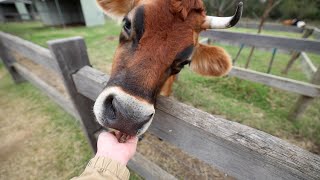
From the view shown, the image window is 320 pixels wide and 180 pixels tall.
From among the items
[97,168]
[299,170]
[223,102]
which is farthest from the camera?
[223,102]

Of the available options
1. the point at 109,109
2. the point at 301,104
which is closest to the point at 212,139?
the point at 109,109

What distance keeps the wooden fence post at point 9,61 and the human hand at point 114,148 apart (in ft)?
16.3

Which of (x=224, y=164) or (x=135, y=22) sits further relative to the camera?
(x=135, y=22)

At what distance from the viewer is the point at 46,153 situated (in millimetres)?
3088

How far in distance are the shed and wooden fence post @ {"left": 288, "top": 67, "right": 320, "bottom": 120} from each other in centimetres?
1550

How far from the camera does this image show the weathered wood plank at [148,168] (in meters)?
1.89

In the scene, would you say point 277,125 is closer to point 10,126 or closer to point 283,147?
point 283,147

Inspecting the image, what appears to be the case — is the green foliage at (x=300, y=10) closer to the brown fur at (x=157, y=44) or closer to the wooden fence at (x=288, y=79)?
the wooden fence at (x=288, y=79)

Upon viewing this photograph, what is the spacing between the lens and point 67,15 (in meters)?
17.0

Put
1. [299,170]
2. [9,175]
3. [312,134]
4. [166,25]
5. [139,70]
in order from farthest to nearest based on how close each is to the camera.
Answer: [312,134], [9,175], [166,25], [139,70], [299,170]

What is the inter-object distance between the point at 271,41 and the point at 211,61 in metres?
2.12

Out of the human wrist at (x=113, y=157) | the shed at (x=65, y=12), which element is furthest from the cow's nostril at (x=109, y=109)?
the shed at (x=65, y=12)

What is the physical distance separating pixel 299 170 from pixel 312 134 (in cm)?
339

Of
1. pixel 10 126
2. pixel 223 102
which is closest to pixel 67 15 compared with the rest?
pixel 10 126
